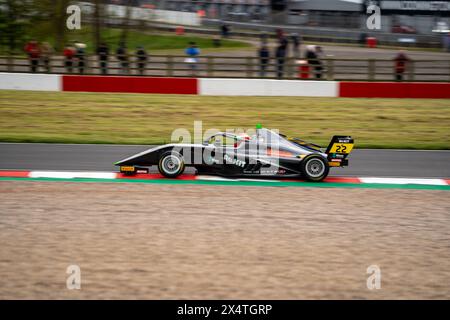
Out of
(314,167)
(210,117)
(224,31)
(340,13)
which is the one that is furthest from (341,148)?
(340,13)

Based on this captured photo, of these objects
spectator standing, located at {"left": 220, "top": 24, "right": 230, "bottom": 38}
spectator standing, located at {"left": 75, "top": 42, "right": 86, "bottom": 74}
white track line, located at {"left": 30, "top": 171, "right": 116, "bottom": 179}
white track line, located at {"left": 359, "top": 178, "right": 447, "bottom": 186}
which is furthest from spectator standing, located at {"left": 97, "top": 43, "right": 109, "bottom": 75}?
spectator standing, located at {"left": 220, "top": 24, "right": 230, "bottom": 38}

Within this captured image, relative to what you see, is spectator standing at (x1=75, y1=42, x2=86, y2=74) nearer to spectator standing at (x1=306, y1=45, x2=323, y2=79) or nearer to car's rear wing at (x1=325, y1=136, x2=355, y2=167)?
spectator standing at (x1=306, y1=45, x2=323, y2=79)

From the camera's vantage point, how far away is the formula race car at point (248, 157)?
1072 centimetres

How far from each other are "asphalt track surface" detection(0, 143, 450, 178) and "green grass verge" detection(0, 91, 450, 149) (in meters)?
0.60

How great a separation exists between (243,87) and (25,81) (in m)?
7.39

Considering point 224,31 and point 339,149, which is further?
point 224,31

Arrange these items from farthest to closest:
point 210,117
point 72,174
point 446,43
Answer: point 446,43 < point 210,117 < point 72,174

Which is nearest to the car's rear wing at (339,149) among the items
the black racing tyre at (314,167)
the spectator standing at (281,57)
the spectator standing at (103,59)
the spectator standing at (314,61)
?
the black racing tyre at (314,167)

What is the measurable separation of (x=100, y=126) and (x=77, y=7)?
12214mm

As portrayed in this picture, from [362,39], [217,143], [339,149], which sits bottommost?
[339,149]

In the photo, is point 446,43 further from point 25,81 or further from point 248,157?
point 248,157

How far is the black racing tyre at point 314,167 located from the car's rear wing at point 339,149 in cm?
16

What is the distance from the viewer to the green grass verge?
604 inches

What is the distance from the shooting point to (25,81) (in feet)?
67.2
